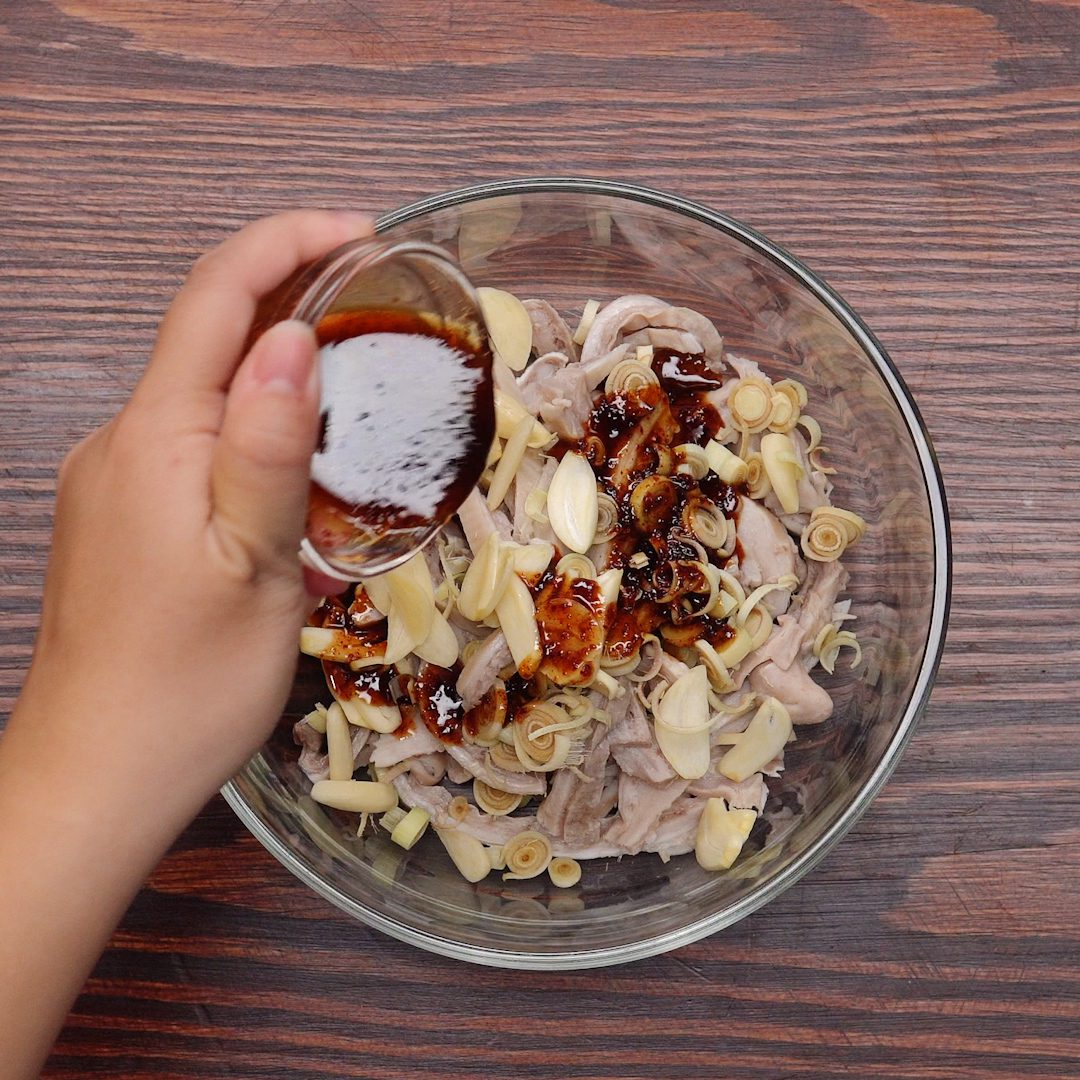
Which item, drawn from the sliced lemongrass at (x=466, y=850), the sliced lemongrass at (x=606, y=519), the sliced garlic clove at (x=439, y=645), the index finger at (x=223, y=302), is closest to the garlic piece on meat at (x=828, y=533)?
the sliced lemongrass at (x=606, y=519)

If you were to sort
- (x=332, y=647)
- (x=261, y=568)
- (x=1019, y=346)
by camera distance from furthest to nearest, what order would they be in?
(x=1019, y=346) → (x=332, y=647) → (x=261, y=568)

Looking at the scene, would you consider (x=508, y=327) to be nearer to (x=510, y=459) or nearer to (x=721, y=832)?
(x=510, y=459)

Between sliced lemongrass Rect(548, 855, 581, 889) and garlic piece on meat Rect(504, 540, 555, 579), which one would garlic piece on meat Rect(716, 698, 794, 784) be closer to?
sliced lemongrass Rect(548, 855, 581, 889)

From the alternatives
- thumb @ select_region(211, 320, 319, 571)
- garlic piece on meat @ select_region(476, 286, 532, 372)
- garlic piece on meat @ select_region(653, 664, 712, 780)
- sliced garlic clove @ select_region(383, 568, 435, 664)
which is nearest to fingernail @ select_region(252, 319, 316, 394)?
thumb @ select_region(211, 320, 319, 571)

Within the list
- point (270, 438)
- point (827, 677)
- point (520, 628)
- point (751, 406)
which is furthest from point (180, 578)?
point (827, 677)

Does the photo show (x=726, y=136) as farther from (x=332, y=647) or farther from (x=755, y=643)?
(x=332, y=647)

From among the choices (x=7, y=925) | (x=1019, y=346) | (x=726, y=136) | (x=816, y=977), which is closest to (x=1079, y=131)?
(x=1019, y=346)
